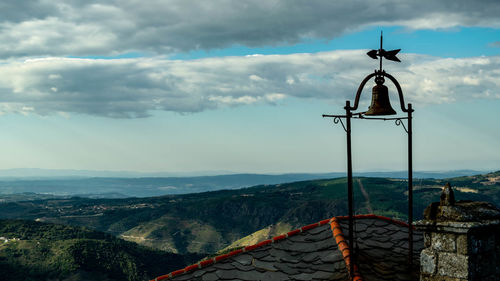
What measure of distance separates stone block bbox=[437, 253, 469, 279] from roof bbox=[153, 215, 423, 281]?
7.87ft

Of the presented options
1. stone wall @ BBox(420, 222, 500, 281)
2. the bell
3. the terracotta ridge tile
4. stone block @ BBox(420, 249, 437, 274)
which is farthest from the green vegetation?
stone wall @ BBox(420, 222, 500, 281)

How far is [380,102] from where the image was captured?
505 inches

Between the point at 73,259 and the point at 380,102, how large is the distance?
498ft

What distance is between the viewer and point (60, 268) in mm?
144875

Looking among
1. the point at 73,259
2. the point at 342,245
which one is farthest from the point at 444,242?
the point at 73,259

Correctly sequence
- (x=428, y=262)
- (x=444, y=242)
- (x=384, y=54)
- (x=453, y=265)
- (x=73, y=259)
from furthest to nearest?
(x=73, y=259)
(x=384, y=54)
(x=428, y=262)
(x=444, y=242)
(x=453, y=265)

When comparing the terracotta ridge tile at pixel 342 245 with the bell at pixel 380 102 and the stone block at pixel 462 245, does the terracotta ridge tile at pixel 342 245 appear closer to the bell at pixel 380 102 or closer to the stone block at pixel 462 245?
the stone block at pixel 462 245

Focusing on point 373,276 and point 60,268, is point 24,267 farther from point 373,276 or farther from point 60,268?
point 373,276

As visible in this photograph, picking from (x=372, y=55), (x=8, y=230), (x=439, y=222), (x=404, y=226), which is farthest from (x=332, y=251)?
(x=8, y=230)

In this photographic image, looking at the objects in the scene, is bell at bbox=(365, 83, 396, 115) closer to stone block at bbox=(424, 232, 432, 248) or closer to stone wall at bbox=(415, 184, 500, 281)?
stone wall at bbox=(415, 184, 500, 281)

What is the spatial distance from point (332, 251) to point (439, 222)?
14.9 feet

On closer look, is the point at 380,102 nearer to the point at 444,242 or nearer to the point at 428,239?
the point at 428,239

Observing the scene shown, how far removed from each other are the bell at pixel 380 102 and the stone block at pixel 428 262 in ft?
13.1

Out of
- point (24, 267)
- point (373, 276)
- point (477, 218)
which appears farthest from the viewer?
point (24, 267)
